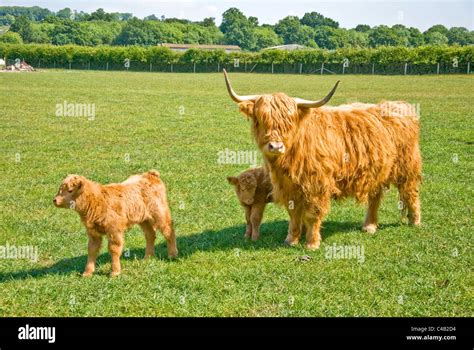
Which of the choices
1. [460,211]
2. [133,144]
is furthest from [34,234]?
[133,144]

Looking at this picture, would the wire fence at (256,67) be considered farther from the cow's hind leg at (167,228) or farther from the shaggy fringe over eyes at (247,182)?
the cow's hind leg at (167,228)

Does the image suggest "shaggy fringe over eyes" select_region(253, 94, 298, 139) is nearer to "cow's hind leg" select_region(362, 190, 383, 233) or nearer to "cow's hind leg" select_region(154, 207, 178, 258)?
"cow's hind leg" select_region(154, 207, 178, 258)

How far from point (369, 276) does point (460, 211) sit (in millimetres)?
3305

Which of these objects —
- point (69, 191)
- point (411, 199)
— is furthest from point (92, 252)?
point (411, 199)

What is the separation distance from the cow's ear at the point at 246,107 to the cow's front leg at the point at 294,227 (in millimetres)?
1449

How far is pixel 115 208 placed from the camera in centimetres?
616

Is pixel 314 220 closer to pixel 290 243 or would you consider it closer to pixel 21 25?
pixel 290 243

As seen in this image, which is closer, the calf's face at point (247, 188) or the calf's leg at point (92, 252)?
the calf's leg at point (92, 252)

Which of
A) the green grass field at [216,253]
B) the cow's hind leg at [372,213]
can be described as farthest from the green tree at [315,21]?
the cow's hind leg at [372,213]

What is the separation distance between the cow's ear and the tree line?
282 centimetres

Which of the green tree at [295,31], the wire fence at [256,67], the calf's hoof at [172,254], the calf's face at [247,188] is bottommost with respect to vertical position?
the calf's hoof at [172,254]

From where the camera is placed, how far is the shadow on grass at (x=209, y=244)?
6449 mm

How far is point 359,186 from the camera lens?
7.66 m

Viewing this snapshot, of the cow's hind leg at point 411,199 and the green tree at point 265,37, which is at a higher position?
the green tree at point 265,37
